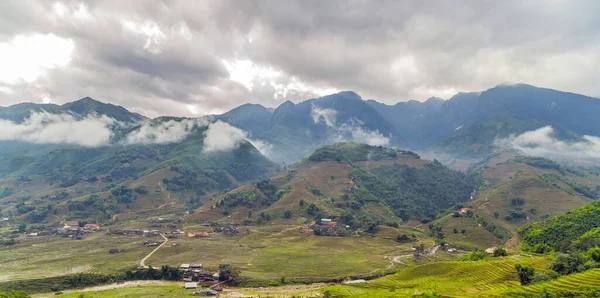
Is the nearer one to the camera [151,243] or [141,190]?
[151,243]

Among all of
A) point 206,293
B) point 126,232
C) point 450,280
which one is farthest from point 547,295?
point 126,232

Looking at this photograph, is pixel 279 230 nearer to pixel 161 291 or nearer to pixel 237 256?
pixel 237 256

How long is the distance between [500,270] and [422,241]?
58299 millimetres

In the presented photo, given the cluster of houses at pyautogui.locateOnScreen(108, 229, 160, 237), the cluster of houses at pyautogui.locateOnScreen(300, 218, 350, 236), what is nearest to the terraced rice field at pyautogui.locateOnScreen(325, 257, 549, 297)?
the cluster of houses at pyautogui.locateOnScreen(300, 218, 350, 236)

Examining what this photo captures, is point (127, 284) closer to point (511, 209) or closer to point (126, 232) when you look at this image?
point (126, 232)

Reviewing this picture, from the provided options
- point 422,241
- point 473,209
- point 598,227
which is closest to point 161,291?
point 422,241

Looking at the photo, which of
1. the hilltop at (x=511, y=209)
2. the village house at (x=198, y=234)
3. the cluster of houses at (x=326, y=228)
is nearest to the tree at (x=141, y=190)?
the village house at (x=198, y=234)

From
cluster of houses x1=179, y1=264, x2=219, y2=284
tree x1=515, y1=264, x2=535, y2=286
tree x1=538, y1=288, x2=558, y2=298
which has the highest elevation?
tree x1=538, y1=288, x2=558, y2=298

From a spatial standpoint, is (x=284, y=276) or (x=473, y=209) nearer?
(x=284, y=276)

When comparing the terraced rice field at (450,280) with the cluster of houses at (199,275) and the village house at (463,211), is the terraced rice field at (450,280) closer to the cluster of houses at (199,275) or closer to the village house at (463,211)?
the cluster of houses at (199,275)

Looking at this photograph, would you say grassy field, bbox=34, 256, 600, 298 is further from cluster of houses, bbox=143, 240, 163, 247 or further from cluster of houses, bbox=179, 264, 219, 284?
cluster of houses, bbox=143, 240, 163, 247

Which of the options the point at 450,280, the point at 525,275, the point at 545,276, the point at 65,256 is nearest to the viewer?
the point at 545,276

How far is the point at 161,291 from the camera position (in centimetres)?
6900

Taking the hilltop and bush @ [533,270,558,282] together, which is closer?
bush @ [533,270,558,282]
